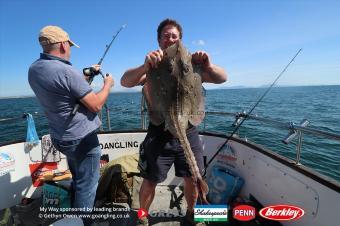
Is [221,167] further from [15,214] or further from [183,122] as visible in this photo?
[15,214]

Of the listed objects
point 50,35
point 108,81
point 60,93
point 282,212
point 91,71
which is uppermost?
point 50,35

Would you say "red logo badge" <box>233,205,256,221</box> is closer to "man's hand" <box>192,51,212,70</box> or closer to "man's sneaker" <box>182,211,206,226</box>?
"man's sneaker" <box>182,211,206,226</box>

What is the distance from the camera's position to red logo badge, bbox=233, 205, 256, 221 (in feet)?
11.7

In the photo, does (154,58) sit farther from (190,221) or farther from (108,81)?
(190,221)

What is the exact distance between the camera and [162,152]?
2.99 meters

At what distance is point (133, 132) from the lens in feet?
17.6

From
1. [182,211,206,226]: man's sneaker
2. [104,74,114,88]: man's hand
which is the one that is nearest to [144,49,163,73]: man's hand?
[104,74,114,88]: man's hand

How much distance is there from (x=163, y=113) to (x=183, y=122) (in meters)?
0.24

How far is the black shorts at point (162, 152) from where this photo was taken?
299cm

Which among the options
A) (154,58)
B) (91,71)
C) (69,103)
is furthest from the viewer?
(91,71)

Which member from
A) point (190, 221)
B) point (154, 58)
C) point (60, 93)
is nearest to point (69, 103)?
point (60, 93)

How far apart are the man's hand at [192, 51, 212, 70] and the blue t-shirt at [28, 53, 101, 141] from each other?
1.24 meters

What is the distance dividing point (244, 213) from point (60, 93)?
9.79ft

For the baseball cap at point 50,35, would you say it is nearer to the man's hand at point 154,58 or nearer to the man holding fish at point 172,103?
the man holding fish at point 172,103
